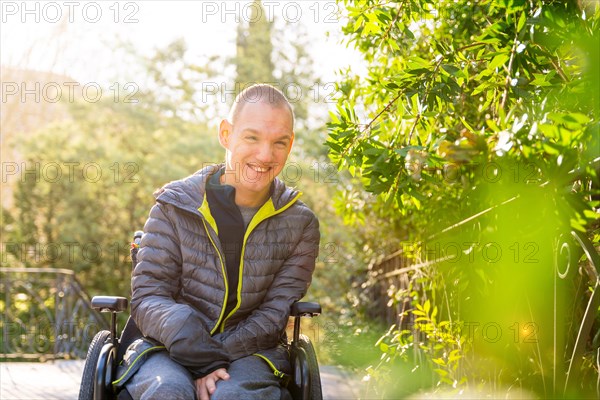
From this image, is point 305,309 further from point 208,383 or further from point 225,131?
point 225,131

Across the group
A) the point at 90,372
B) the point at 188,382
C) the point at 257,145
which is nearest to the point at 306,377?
the point at 188,382

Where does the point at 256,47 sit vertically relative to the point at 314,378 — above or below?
above

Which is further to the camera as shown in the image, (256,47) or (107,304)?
(256,47)

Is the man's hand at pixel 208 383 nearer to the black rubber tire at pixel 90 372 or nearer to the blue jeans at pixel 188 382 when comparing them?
the blue jeans at pixel 188 382

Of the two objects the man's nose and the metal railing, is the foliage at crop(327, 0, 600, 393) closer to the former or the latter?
the man's nose

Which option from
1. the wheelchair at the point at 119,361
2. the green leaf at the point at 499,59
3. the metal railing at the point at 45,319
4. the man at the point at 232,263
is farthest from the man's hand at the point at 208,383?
the metal railing at the point at 45,319

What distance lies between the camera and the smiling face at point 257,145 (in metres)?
3.08

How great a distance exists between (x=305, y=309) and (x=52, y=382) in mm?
4898

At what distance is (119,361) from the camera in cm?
299

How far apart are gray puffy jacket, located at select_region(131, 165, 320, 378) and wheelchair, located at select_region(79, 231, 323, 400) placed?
0.22ft

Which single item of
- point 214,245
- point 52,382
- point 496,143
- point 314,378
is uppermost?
point 496,143

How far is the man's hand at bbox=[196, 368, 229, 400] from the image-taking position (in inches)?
108

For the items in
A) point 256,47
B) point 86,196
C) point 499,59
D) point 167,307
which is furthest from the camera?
point 256,47

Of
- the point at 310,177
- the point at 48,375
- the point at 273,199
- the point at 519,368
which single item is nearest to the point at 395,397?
the point at 519,368
